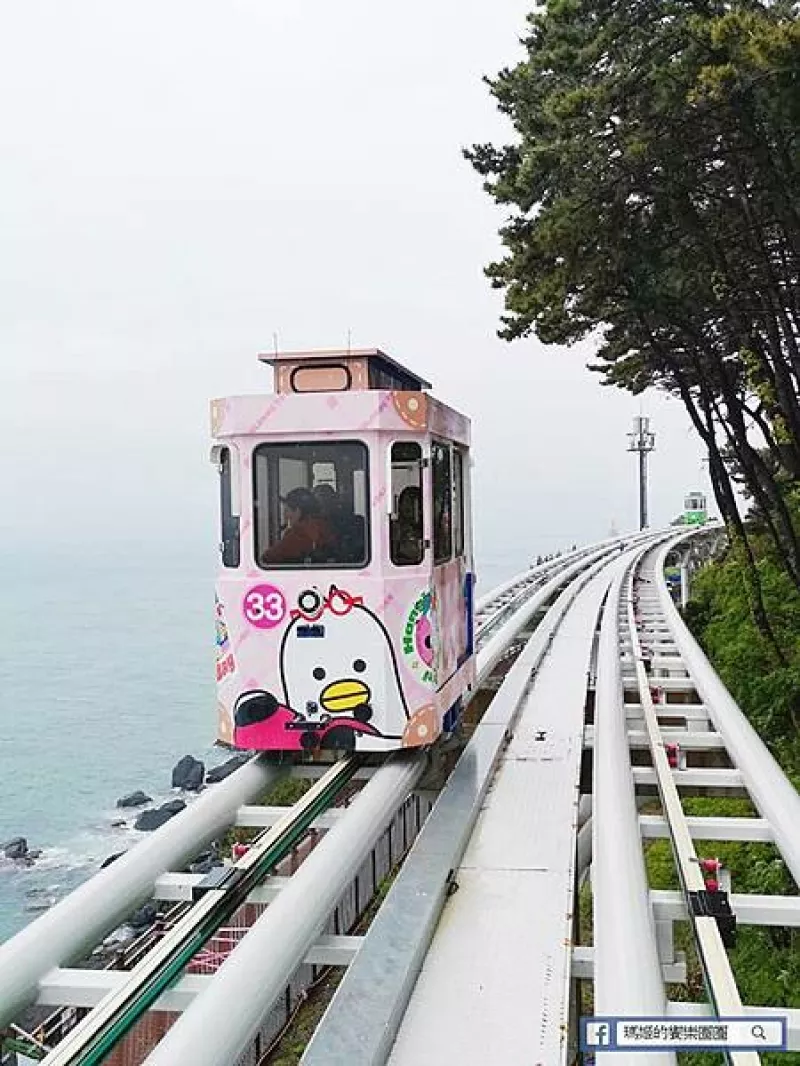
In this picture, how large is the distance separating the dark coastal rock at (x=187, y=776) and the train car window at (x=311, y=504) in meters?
26.7

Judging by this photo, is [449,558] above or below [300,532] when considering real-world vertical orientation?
below

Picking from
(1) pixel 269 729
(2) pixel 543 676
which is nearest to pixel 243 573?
(1) pixel 269 729

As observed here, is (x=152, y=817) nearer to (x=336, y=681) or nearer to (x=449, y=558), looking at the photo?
→ (x=449, y=558)

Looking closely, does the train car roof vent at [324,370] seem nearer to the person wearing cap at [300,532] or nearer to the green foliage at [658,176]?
the person wearing cap at [300,532]

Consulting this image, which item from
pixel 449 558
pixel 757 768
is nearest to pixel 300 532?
pixel 449 558

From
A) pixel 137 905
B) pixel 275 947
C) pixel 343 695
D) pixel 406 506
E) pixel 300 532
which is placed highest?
pixel 406 506

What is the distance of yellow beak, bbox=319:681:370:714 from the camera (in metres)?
5.69

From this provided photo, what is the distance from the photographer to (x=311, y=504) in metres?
5.79

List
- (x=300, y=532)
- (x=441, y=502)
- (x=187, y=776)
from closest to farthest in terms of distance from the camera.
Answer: (x=300, y=532)
(x=441, y=502)
(x=187, y=776)

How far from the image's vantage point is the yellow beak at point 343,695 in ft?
18.7

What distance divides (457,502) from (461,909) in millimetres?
3137

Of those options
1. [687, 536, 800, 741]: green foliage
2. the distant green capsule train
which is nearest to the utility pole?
the distant green capsule train

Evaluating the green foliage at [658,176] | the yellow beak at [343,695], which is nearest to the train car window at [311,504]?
the yellow beak at [343,695]

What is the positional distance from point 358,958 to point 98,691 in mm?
44497
